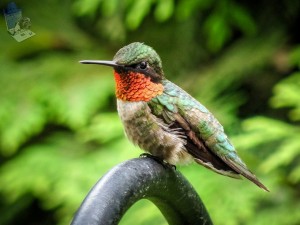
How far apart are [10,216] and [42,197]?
1.31 ft

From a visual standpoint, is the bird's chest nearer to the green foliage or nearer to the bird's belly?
the bird's belly

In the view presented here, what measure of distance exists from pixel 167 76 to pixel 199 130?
6.28 feet

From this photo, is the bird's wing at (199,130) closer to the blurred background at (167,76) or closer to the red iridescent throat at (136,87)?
the red iridescent throat at (136,87)

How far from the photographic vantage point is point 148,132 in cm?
214

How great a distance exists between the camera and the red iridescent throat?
6.91ft

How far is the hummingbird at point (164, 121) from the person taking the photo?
2133 millimetres

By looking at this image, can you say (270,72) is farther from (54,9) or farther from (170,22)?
(54,9)

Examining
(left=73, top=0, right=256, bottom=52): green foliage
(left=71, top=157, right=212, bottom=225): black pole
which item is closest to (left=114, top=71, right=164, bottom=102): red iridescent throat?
(left=71, top=157, right=212, bottom=225): black pole

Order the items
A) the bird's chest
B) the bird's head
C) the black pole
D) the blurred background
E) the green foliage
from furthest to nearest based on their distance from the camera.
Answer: the green foliage < the blurred background < the bird's chest < the bird's head < the black pole

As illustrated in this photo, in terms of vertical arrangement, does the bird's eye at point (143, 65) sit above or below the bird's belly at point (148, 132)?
above

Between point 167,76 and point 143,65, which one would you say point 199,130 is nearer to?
point 143,65

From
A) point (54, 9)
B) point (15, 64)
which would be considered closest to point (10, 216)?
point (15, 64)

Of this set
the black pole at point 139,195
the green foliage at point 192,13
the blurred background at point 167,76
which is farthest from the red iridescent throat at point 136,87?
the green foliage at point 192,13

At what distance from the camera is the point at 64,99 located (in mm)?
3879
